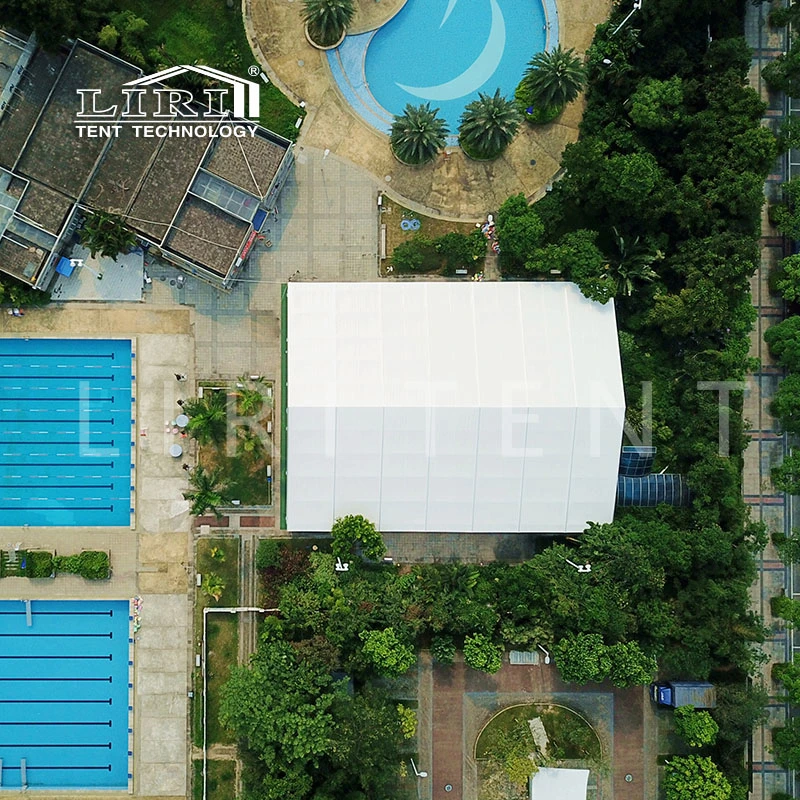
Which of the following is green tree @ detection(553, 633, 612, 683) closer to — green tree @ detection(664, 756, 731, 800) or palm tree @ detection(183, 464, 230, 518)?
green tree @ detection(664, 756, 731, 800)

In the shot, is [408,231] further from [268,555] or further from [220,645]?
[220,645]

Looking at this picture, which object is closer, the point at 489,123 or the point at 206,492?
the point at 489,123

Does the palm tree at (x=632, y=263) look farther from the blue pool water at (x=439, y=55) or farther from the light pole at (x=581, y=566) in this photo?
the light pole at (x=581, y=566)

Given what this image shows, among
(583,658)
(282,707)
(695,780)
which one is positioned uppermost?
(583,658)

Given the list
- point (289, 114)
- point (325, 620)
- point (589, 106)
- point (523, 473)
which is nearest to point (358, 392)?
point (523, 473)

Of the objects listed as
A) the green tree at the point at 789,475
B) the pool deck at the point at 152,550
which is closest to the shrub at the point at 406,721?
the pool deck at the point at 152,550

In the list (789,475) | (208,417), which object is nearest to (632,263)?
(789,475)

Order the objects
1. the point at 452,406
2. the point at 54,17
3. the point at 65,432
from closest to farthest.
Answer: the point at 54,17
the point at 452,406
the point at 65,432
